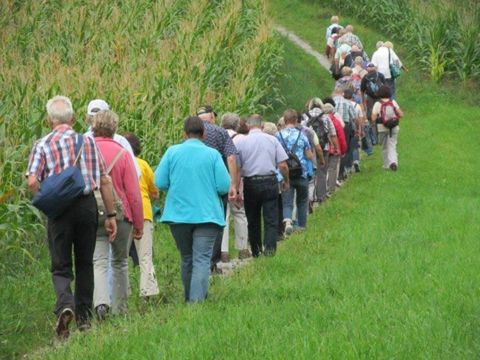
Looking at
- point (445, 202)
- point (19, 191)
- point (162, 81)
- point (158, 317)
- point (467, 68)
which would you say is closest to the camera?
point (158, 317)

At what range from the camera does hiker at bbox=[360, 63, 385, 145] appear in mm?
25438

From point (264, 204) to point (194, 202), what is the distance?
360 cm

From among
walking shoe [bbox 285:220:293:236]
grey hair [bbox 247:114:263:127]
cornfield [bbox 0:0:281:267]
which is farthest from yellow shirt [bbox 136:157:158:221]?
walking shoe [bbox 285:220:293:236]

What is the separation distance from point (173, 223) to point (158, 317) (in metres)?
1.08

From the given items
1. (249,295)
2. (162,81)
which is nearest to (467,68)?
(162,81)

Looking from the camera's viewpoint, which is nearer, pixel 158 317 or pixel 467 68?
pixel 158 317

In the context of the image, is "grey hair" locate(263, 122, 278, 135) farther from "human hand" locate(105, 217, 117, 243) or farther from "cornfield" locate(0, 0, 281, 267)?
"human hand" locate(105, 217, 117, 243)

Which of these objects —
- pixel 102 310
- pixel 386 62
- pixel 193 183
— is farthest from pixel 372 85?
pixel 102 310

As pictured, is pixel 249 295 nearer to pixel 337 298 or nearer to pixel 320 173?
pixel 337 298

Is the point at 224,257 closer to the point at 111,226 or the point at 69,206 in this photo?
the point at 111,226

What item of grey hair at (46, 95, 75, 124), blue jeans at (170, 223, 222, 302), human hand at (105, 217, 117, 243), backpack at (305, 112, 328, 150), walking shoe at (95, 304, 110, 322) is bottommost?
walking shoe at (95, 304, 110, 322)

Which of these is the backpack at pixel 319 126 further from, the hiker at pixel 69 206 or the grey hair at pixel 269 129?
the hiker at pixel 69 206

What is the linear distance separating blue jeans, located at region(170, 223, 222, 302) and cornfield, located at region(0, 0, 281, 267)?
217 cm

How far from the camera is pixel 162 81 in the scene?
21047 millimetres
